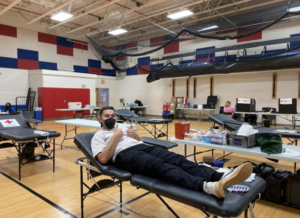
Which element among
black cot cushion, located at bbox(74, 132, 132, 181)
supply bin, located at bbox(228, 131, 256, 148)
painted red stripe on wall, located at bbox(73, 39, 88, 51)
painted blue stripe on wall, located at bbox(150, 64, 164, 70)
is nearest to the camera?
black cot cushion, located at bbox(74, 132, 132, 181)

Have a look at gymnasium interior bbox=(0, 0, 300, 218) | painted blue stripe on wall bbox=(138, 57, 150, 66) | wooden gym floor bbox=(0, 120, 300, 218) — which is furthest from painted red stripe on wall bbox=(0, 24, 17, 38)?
wooden gym floor bbox=(0, 120, 300, 218)

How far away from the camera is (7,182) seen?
2.71 m

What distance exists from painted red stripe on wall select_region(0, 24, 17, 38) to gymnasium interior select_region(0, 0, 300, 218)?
0.17 ft

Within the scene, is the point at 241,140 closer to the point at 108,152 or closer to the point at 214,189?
the point at 214,189

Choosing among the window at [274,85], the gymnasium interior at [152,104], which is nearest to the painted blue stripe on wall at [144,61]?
the gymnasium interior at [152,104]

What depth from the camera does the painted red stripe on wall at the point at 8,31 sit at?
30.6 feet

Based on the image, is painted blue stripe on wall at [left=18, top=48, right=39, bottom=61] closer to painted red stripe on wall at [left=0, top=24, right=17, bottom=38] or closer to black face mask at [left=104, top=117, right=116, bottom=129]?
painted red stripe on wall at [left=0, top=24, right=17, bottom=38]

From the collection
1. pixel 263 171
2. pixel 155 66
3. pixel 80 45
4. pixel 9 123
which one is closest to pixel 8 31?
pixel 80 45

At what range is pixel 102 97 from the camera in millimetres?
13078

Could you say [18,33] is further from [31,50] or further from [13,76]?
[13,76]

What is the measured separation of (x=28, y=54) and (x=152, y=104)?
6.61 m

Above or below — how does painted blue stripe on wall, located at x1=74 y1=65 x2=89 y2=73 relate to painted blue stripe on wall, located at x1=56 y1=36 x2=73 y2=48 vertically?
below

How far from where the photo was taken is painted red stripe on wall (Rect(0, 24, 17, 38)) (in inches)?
368

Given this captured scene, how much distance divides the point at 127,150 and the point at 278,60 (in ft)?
23.2
